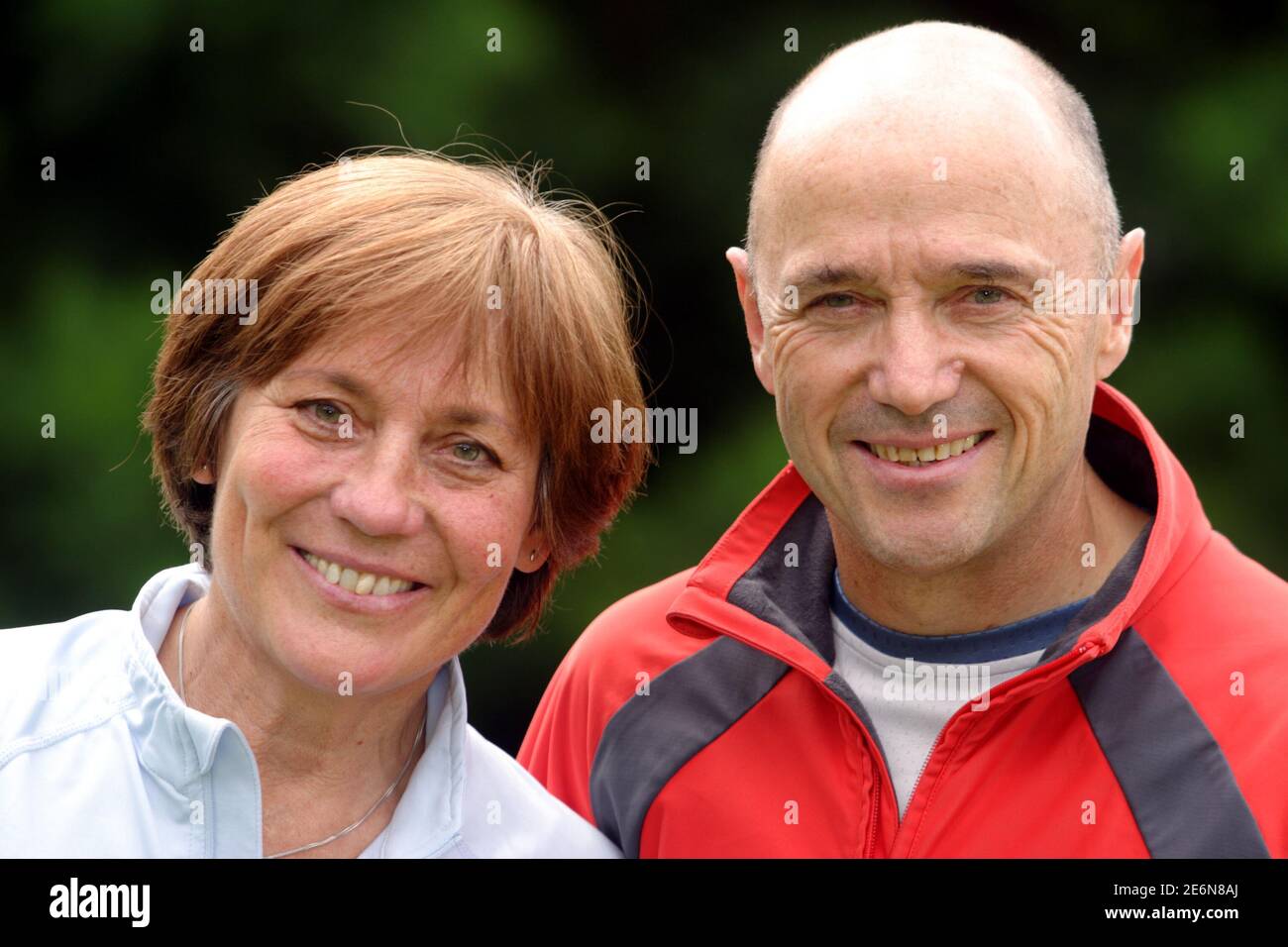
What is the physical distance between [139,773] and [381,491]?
0.41 m

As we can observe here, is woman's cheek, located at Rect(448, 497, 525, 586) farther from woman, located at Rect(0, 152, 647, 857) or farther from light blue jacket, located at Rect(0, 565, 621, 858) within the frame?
light blue jacket, located at Rect(0, 565, 621, 858)

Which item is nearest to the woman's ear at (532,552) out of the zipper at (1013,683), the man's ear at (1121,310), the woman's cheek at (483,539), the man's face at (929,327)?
the woman's cheek at (483,539)

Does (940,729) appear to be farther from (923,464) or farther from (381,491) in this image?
(381,491)

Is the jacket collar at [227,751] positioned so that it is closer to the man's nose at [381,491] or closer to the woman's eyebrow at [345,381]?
the man's nose at [381,491]

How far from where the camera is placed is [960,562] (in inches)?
78.6

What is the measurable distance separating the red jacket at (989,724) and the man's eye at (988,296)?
31 centimetres

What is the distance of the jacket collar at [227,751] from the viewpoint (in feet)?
6.02

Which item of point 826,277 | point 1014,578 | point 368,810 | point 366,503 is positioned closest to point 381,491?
point 366,503

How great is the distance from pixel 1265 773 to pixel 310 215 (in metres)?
1.23

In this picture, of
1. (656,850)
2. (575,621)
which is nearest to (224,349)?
(656,850)

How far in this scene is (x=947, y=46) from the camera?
6.76ft

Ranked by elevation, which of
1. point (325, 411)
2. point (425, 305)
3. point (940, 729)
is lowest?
point (940, 729)

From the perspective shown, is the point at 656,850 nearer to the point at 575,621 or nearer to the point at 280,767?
the point at 280,767

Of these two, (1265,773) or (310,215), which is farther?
(310,215)
